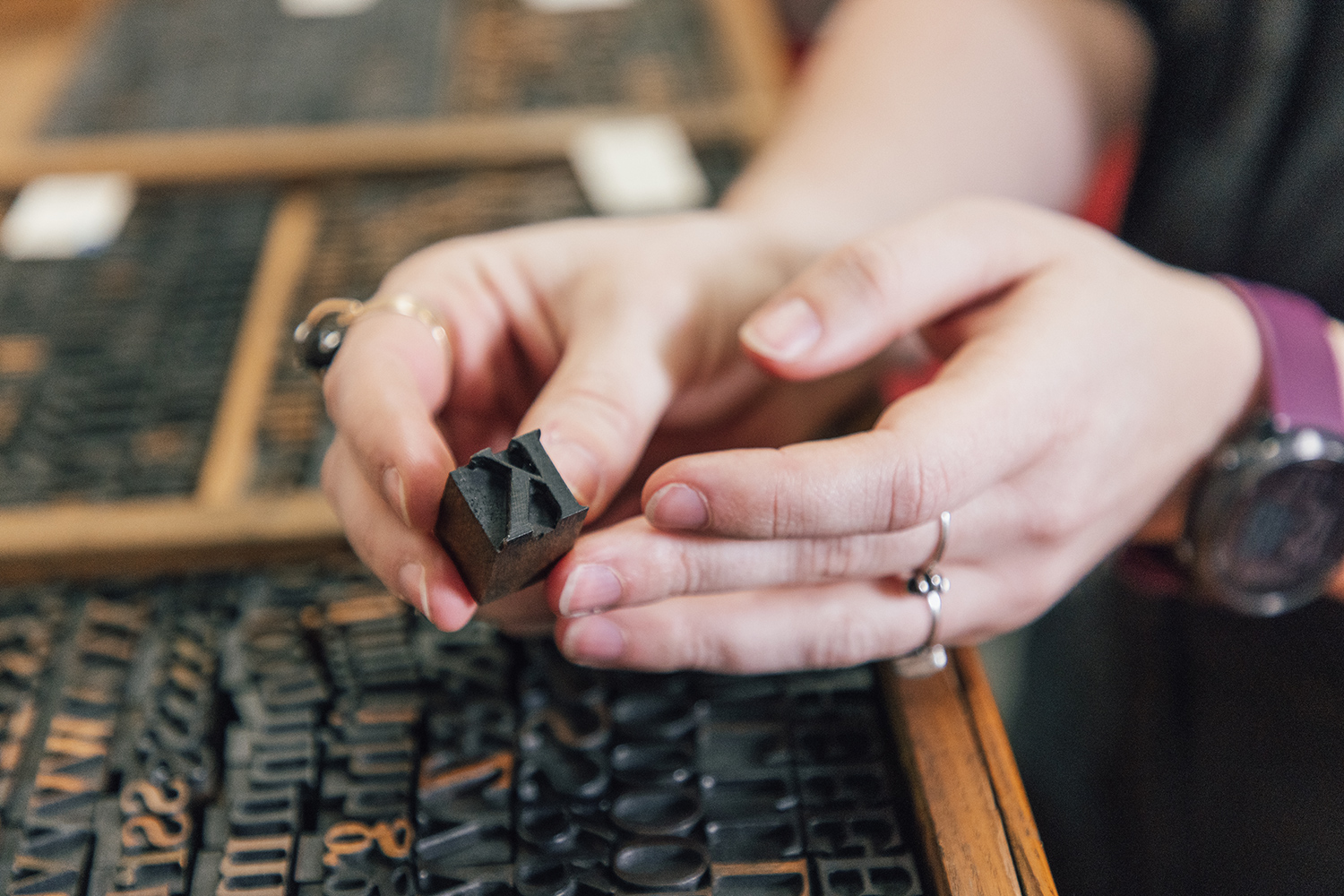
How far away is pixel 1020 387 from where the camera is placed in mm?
568

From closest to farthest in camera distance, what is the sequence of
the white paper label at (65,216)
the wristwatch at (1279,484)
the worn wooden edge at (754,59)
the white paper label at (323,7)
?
the wristwatch at (1279,484) → the white paper label at (65,216) → the worn wooden edge at (754,59) → the white paper label at (323,7)

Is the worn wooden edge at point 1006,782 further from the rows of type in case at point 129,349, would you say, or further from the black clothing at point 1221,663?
the rows of type in case at point 129,349

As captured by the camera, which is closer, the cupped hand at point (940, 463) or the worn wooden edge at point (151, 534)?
the cupped hand at point (940, 463)

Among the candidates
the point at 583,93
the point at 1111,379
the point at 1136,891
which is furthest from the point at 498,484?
the point at 583,93

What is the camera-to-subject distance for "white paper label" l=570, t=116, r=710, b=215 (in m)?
1.09

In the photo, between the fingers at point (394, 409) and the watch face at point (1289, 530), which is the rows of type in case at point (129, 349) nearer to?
the fingers at point (394, 409)

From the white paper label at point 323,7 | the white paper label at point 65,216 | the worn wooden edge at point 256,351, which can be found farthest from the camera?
the white paper label at point 323,7

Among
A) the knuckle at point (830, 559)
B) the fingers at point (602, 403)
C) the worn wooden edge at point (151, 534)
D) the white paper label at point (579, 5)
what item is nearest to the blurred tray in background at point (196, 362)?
the worn wooden edge at point (151, 534)

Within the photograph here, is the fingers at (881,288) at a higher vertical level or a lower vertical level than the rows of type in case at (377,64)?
higher

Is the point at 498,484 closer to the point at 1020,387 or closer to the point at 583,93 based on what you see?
the point at 1020,387

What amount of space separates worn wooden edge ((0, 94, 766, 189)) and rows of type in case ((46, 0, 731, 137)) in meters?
0.06

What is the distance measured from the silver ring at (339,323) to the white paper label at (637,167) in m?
0.48

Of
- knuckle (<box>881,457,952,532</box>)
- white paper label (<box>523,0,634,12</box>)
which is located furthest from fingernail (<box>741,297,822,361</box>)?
white paper label (<box>523,0,634,12</box>)

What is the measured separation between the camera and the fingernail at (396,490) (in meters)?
0.50
